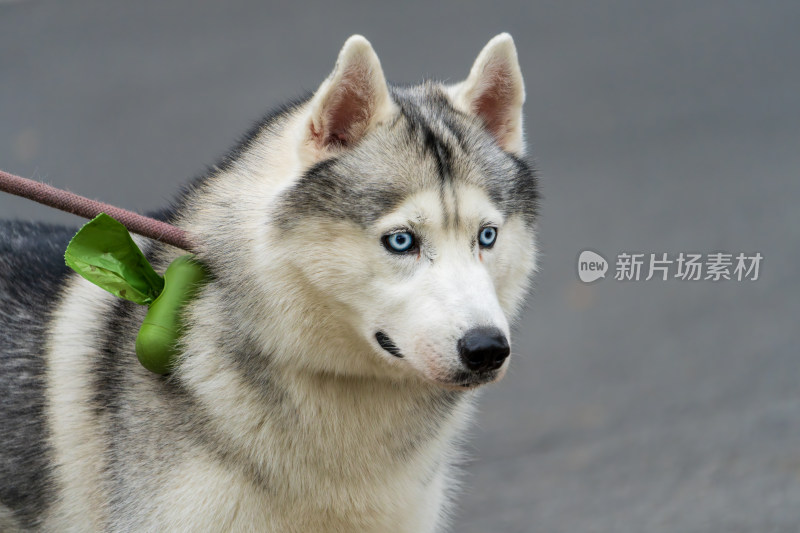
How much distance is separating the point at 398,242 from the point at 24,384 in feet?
4.43

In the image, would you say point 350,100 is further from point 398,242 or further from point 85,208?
point 85,208

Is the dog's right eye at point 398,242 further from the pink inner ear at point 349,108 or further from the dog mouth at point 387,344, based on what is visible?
the pink inner ear at point 349,108

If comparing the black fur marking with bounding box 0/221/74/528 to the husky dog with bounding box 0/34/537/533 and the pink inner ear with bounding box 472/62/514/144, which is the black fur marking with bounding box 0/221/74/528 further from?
the pink inner ear with bounding box 472/62/514/144

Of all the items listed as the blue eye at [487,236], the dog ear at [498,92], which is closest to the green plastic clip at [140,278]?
the blue eye at [487,236]

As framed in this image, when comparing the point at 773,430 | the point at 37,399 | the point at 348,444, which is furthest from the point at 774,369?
the point at 37,399

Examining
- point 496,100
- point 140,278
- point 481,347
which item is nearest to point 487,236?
point 481,347

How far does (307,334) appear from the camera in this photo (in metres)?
2.58

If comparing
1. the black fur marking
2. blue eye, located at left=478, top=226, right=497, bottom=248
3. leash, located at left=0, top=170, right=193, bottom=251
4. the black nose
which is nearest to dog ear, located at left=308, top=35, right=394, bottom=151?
blue eye, located at left=478, top=226, right=497, bottom=248

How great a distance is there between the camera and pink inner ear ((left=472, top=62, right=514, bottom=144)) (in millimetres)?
2844

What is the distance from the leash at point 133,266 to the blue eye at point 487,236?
33.2 inches

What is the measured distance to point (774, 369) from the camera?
21.3 feet

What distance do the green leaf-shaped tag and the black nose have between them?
1.02m

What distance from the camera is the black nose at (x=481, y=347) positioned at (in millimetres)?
2318

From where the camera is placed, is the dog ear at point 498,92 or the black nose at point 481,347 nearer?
the black nose at point 481,347
